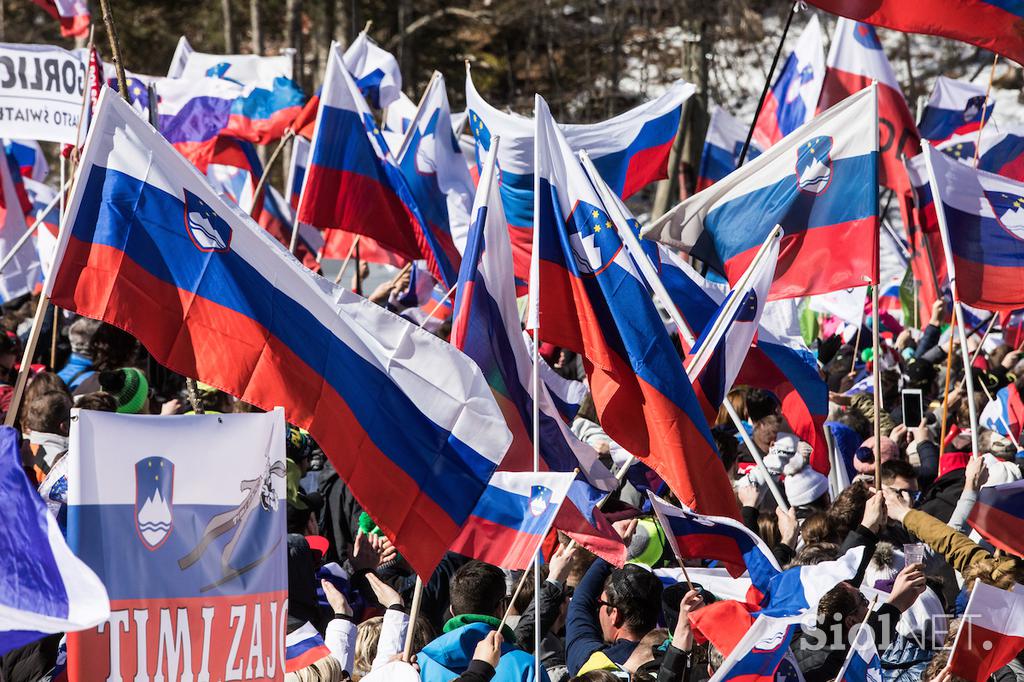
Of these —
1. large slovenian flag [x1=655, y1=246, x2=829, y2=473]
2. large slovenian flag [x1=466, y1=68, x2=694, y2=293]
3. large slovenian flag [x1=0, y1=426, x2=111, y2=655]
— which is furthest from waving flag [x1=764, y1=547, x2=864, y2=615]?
large slovenian flag [x1=466, y1=68, x2=694, y2=293]

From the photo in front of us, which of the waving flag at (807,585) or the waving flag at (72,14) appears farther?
the waving flag at (72,14)

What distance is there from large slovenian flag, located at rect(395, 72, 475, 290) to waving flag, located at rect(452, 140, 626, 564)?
3.94 meters

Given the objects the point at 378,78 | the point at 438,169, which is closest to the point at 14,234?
the point at 438,169

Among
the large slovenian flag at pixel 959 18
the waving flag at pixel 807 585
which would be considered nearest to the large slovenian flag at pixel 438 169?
the large slovenian flag at pixel 959 18

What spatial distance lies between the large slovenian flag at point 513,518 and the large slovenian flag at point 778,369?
2562mm

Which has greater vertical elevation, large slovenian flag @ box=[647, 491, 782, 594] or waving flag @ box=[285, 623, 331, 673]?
large slovenian flag @ box=[647, 491, 782, 594]

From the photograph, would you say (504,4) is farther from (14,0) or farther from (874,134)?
(874,134)

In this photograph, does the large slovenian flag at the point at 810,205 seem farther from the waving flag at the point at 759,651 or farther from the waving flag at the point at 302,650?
the waving flag at the point at 759,651

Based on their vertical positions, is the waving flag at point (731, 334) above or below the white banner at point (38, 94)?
below

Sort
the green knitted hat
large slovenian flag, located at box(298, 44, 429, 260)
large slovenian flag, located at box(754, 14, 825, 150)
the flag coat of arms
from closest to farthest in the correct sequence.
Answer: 1. the flag coat of arms
2. the green knitted hat
3. large slovenian flag, located at box(298, 44, 429, 260)
4. large slovenian flag, located at box(754, 14, 825, 150)

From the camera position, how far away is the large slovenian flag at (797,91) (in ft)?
42.6

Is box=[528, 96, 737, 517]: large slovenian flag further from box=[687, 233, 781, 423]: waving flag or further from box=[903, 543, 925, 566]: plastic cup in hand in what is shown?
box=[903, 543, 925, 566]: plastic cup in hand

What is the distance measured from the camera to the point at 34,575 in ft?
11.2

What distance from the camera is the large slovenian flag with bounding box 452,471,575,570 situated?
496 cm
